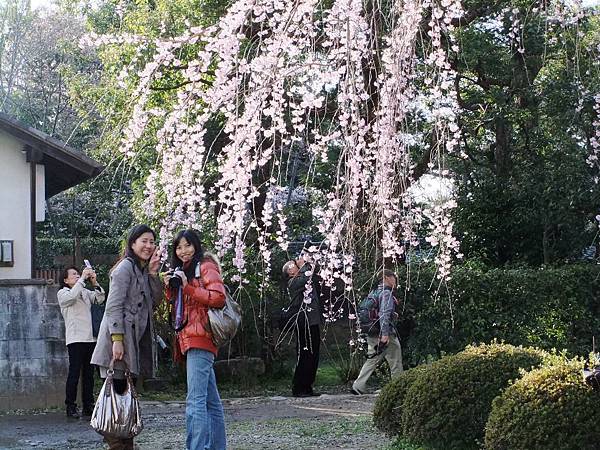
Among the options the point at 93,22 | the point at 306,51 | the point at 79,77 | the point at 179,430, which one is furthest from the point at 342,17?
the point at 93,22

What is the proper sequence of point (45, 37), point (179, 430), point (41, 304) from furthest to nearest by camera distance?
point (45, 37) → point (41, 304) → point (179, 430)

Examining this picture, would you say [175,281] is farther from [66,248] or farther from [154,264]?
[66,248]

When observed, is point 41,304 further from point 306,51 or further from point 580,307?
point 580,307

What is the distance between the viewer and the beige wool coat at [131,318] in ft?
20.0

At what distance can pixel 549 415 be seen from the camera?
500 centimetres

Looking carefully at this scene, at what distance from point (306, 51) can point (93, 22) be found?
36.7 feet

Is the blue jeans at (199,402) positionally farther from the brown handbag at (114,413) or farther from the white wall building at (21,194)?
the white wall building at (21,194)

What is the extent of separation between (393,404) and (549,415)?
185cm

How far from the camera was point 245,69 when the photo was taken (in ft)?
17.9

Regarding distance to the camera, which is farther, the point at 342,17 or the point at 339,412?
the point at 339,412

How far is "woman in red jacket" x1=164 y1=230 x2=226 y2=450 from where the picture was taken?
5.99 meters

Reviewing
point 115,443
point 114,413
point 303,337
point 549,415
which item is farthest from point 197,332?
point 303,337

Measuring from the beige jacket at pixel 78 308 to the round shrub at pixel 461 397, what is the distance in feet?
14.8

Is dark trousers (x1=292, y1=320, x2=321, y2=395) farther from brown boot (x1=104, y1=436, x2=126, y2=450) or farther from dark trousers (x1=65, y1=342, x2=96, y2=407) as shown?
brown boot (x1=104, y1=436, x2=126, y2=450)
